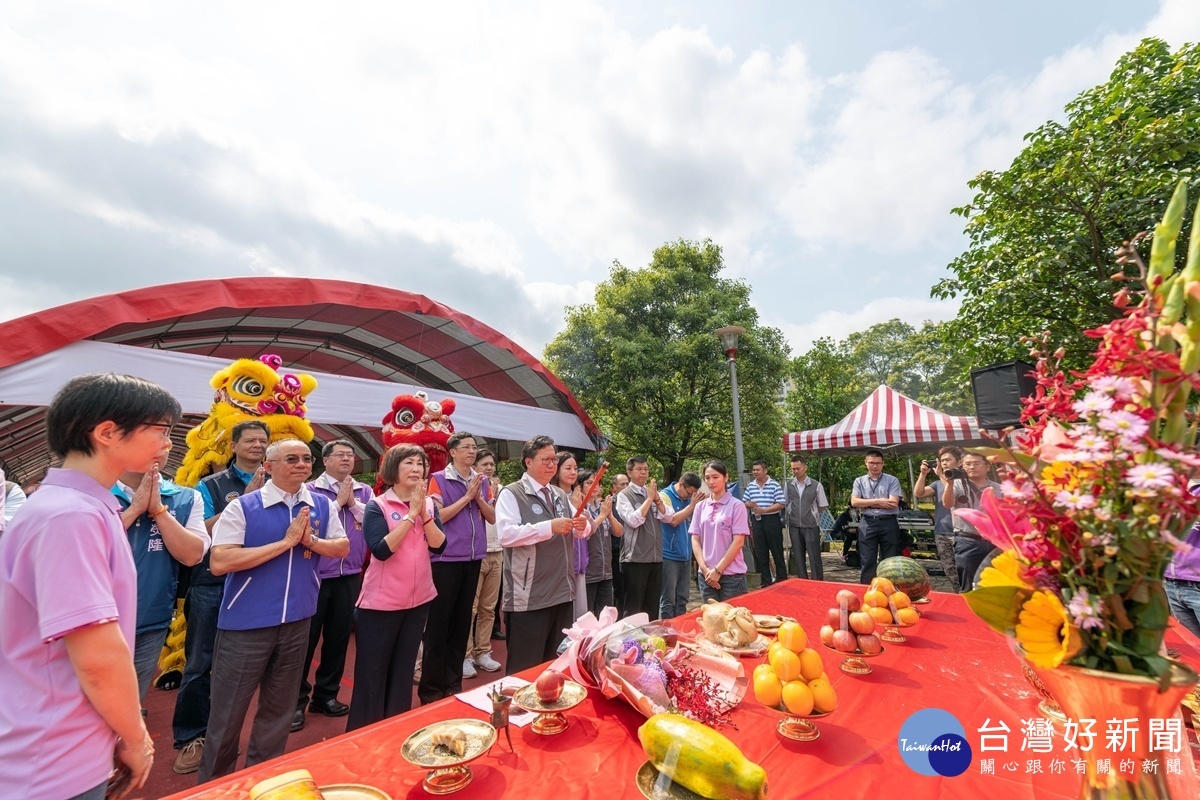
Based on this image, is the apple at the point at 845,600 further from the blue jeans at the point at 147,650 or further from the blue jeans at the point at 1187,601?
the blue jeans at the point at 147,650

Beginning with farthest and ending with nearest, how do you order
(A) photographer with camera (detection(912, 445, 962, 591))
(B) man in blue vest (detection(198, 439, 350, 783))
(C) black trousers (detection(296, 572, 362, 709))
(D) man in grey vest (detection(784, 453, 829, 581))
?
(D) man in grey vest (detection(784, 453, 829, 581)) < (A) photographer with camera (detection(912, 445, 962, 591)) < (C) black trousers (detection(296, 572, 362, 709)) < (B) man in blue vest (detection(198, 439, 350, 783))

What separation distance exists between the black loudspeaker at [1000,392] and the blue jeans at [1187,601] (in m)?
1.33

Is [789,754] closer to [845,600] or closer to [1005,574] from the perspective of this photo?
[1005,574]

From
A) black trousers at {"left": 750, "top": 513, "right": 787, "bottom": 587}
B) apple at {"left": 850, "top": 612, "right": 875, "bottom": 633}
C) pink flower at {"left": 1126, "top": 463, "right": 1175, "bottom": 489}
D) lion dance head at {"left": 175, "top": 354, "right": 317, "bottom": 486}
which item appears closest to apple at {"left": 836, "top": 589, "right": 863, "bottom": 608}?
apple at {"left": 850, "top": 612, "right": 875, "bottom": 633}

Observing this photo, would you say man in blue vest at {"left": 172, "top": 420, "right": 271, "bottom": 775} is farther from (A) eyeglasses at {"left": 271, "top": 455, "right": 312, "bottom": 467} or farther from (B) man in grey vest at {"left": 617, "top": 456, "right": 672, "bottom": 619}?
(B) man in grey vest at {"left": 617, "top": 456, "right": 672, "bottom": 619}

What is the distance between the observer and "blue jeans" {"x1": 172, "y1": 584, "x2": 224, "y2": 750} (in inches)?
122

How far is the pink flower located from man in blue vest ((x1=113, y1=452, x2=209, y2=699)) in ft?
11.3

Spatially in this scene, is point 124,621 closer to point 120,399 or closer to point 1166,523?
point 120,399

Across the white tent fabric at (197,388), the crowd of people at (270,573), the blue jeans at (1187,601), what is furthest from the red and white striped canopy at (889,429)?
the blue jeans at (1187,601)

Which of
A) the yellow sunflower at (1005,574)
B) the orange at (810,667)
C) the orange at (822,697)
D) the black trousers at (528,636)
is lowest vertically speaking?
the black trousers at (528,636)

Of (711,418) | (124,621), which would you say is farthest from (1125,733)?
(711,418)

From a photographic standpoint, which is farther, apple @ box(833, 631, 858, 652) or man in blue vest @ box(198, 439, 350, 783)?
man in blue vest @ box(198, 439, 350, 783)

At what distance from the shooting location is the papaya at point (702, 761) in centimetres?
106

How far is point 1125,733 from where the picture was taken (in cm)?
91
